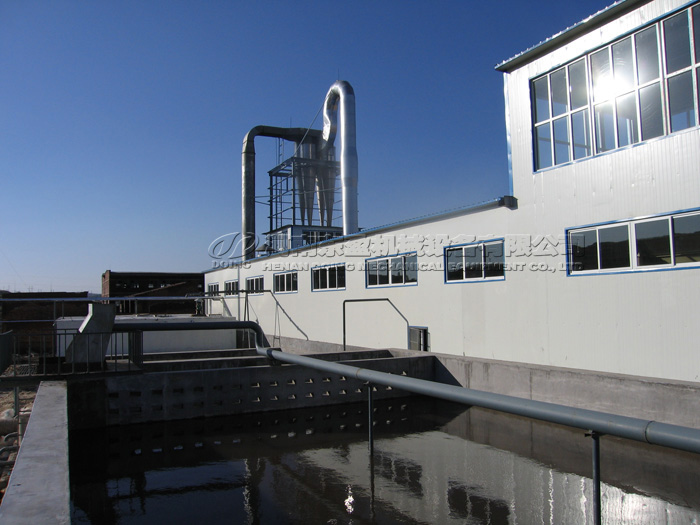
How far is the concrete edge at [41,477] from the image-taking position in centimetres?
393

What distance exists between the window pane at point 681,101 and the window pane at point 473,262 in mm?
5171

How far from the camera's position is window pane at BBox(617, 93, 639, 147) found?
1076 centimetres

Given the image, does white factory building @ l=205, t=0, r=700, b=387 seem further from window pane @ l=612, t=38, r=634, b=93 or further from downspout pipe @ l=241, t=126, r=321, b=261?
downspout pipe @ l=241, t=126, r=321, b=261

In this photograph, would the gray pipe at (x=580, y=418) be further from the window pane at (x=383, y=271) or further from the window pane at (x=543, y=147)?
the window pane at (x=383, y=271)

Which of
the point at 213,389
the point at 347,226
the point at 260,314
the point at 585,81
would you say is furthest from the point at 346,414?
the point at 260,314

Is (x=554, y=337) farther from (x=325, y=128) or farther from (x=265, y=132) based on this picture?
(x=265, y=132)

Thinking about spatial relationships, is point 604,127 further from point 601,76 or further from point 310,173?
point 310,173

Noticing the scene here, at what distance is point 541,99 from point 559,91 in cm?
51

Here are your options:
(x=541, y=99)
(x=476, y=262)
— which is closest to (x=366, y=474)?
(x=476, y=262)

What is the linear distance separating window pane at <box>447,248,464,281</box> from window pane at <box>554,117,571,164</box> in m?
3.41

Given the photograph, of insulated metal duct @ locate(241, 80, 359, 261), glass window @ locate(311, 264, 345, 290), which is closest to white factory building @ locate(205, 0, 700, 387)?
glass window @ locate(311, 264, 345, 290)

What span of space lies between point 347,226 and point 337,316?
7193 mm

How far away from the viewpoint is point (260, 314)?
92.9 ft

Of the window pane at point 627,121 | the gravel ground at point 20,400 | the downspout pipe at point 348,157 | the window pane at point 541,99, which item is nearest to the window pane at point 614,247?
the window pane at point 627,121
